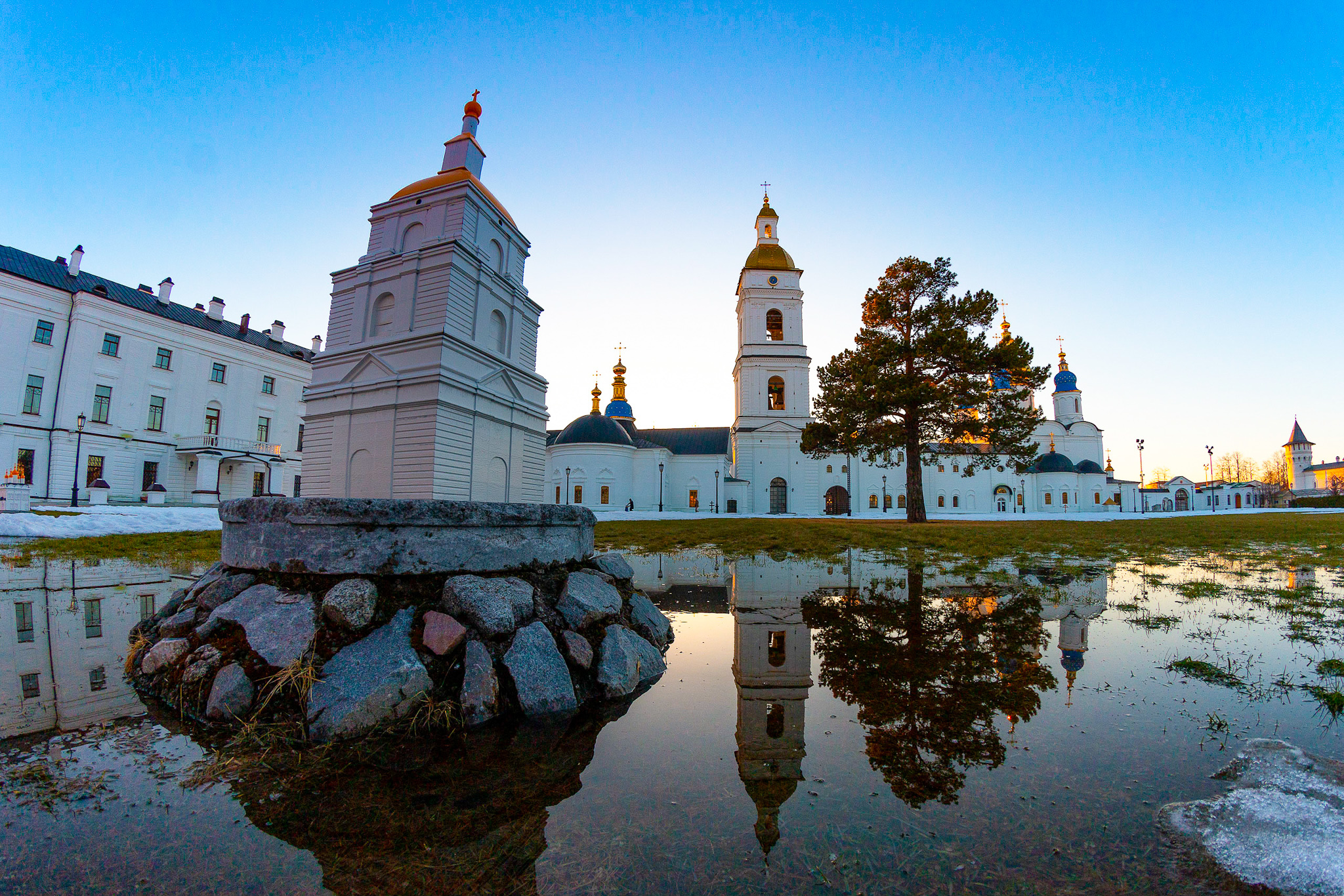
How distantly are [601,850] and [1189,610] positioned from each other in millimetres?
7631

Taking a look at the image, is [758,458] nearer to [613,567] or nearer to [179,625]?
[613,567]

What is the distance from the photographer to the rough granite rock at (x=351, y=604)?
393 cm

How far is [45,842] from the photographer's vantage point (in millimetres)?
2119

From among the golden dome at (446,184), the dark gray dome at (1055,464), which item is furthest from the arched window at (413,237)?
the dark gray dome at (1055,464)

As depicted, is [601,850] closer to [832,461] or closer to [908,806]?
[908,806]

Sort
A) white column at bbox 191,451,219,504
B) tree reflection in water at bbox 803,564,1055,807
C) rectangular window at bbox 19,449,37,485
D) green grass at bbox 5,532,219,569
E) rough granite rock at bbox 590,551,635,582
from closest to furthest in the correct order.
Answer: tree reflection in water at bbox 803,564,1055,807, rough granite rock at bbox 590,551,635,582, green grass at bbox 5,532,219,569, rectangular window at bbox 19,449,37,485, white column at bbox 191,451,219,504

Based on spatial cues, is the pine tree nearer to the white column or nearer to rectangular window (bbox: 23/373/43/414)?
the white column

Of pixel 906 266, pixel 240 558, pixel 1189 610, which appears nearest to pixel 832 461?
pixel 906 266

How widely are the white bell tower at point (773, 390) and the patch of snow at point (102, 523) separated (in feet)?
107

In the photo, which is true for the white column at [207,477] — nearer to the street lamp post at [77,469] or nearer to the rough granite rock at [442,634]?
the street lamp post at [77,469]

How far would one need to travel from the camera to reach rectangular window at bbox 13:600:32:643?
16.2 ft

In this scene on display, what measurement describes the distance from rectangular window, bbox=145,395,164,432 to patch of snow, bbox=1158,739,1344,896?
46.6m

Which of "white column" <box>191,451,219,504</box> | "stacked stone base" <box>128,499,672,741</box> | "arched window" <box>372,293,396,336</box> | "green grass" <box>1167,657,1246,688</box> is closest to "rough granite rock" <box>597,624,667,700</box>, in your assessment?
"stacked stone base" <box>128,499,672,741</box>

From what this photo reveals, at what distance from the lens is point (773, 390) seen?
4428 cm
